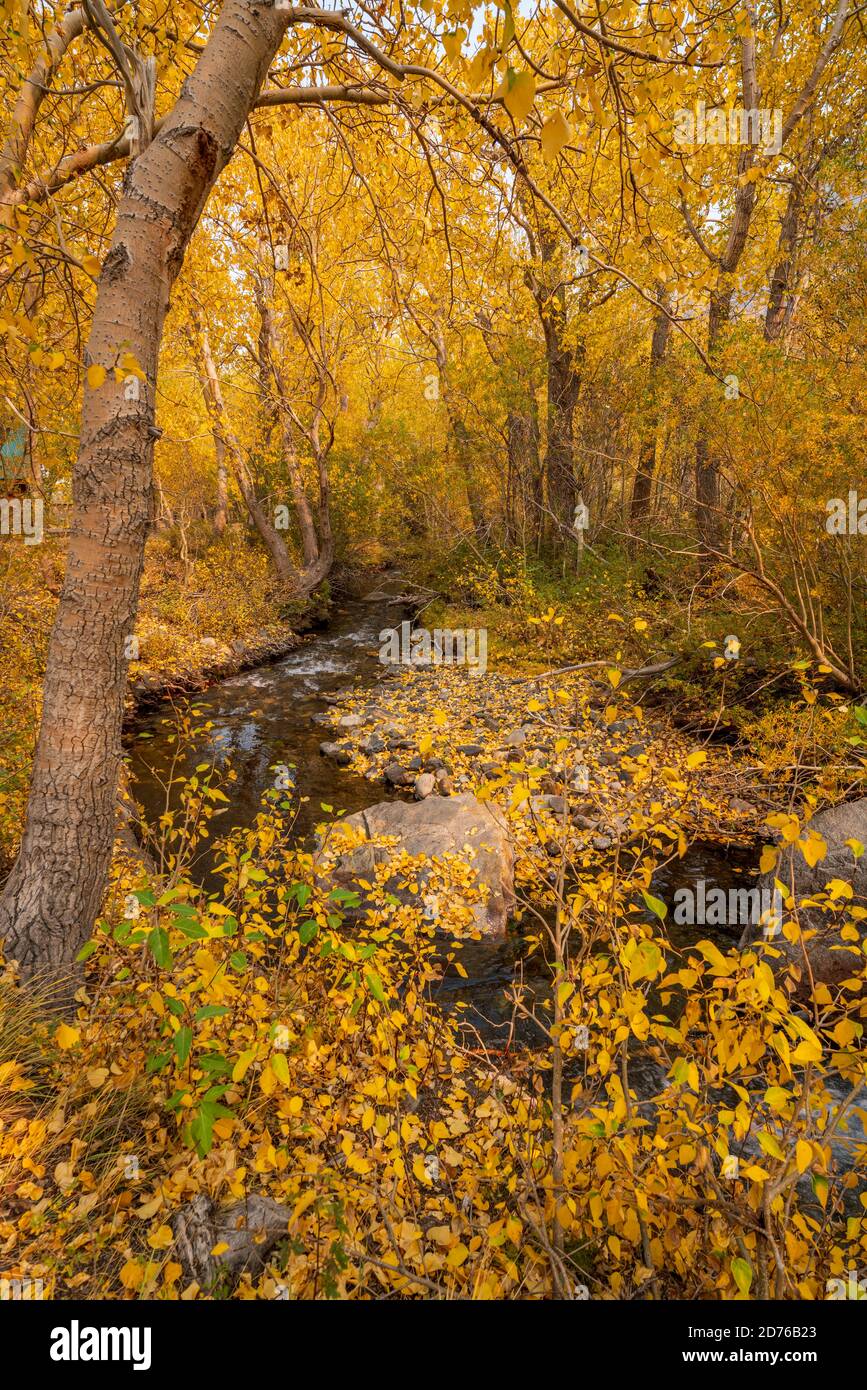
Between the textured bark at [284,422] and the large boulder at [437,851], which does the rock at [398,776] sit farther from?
the textured bark at [284,422]

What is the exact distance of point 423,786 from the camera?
7.51 meters

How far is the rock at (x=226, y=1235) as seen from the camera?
1.98m

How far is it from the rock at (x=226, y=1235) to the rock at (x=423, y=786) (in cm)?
526

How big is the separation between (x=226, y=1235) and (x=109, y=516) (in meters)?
2.84

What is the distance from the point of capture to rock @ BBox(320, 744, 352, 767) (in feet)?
28.1

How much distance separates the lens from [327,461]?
17422mm

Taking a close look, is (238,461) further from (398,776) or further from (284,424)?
(398,776)

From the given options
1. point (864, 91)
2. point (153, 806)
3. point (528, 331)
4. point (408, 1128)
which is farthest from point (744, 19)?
point (528, 331)

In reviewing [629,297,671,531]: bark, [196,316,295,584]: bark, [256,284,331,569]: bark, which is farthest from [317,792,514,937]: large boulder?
[196,316,295,584]: bark

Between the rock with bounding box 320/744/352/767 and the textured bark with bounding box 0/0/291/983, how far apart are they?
5.58 m

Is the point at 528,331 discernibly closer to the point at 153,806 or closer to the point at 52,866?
the point at 153,806

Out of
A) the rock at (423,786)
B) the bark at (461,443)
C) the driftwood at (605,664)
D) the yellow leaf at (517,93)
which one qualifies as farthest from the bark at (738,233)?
the yellow leaf at (517,93)

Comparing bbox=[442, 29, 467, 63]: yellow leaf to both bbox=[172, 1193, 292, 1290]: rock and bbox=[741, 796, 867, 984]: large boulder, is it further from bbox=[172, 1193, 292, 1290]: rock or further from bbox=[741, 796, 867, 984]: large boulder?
bbox=[741, 796, 867, 984]: large boulder
